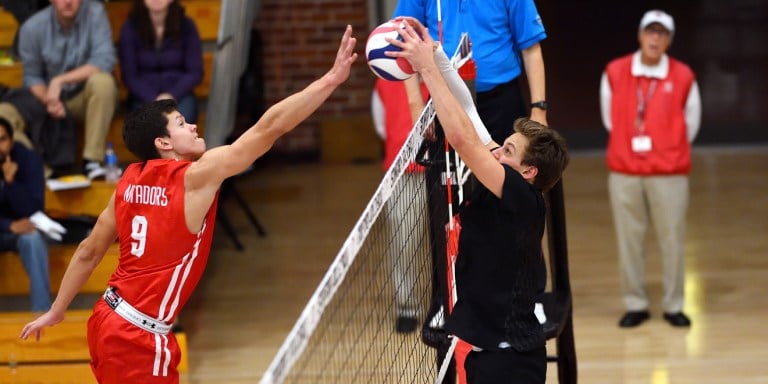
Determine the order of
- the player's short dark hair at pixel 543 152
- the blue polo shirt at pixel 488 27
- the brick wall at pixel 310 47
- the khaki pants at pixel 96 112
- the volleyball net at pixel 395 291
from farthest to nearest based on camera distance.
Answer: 1. the brick wall at pixel 310 47
2. the khaki pants at pixel 96 112
3. the blue polo shirt at pixel 488 27
4. the player's short dark hair at pixel 543 152
5. the volleyball net at pixel 395 291

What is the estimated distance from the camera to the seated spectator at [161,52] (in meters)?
8.61

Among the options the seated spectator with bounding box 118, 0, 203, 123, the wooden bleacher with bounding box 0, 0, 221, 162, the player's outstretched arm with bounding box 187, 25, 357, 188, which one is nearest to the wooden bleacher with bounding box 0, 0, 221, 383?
the wooden bleacher with bounding box 0, 0, 221, 162

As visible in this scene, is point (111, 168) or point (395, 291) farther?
point (111, 168)

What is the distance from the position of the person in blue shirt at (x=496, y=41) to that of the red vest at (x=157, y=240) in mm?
1517

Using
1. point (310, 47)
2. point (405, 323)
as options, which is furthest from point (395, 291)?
point (310, 47)

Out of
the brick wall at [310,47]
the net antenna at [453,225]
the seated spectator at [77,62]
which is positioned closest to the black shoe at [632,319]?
the net antenna at [453,225]

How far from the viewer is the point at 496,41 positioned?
18.7ft

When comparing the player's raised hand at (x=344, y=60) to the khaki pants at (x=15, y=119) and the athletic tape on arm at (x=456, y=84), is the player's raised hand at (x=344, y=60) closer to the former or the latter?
the athletic tape on arm at (x=456, y=84)

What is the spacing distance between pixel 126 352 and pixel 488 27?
7.11ft

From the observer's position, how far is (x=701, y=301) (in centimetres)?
879

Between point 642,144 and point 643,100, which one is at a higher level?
point 643,100

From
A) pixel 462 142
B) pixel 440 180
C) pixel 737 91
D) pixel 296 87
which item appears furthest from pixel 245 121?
pixel 462 142

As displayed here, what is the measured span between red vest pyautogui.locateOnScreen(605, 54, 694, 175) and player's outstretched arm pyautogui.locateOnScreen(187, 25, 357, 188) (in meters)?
4.18

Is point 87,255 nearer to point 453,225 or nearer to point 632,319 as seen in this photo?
point 453,225
